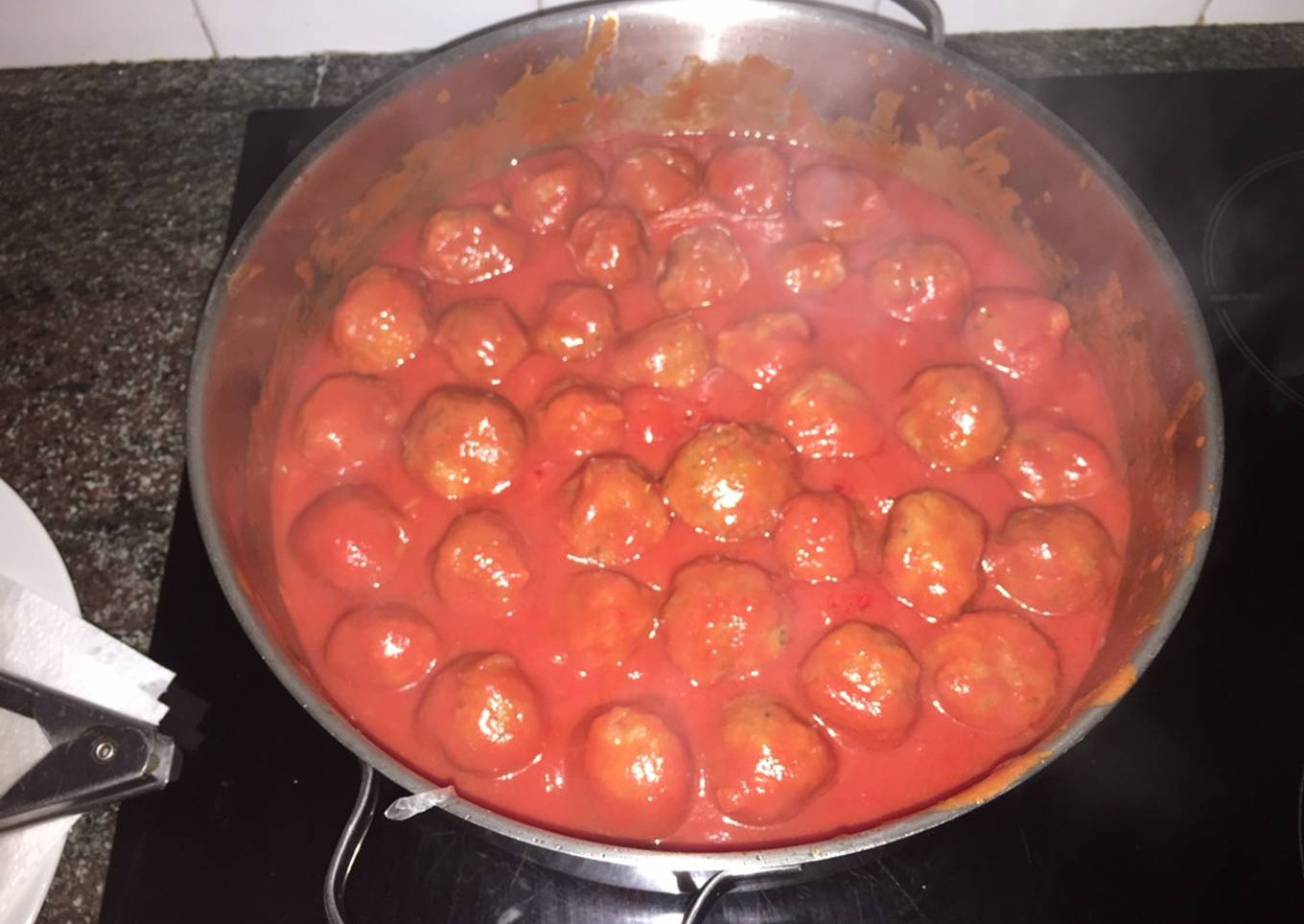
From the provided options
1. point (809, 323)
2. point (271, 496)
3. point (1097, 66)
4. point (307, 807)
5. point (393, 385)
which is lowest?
point (307, 807)

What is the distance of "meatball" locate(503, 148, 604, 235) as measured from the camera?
2.56 meters

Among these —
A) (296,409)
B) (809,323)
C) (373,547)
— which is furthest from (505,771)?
(809,323)

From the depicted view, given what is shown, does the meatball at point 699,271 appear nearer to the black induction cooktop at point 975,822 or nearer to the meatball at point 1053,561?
the meatball at point 1053,561

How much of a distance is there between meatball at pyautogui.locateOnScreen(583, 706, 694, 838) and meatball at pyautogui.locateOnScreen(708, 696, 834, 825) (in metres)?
0.08

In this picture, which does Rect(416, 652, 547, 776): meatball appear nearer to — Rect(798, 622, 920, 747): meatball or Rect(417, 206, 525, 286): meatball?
Rect(798, 622, 920, 747): meatball

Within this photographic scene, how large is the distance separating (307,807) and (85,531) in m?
0.83

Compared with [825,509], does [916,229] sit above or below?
above

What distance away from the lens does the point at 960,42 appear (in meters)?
2.95

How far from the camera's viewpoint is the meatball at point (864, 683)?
1.95m

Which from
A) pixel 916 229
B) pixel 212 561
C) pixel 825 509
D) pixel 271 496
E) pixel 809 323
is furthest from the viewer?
pixel 916 229

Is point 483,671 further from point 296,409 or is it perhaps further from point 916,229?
point 916,229

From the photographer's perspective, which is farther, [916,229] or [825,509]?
[916,229]

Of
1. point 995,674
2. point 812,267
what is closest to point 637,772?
point 995,674

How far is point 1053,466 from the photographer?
7.52ft
